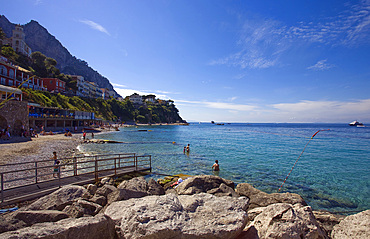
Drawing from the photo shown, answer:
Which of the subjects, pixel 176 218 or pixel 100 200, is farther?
pixel 100 200

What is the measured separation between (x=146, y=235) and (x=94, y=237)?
116cm

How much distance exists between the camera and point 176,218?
4.51 metres

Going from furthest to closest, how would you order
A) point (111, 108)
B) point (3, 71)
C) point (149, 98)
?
point (149, 98)
point (111, 108)
point (3, 71)

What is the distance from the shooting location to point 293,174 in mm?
17641

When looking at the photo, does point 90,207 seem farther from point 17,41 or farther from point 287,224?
point 17,41

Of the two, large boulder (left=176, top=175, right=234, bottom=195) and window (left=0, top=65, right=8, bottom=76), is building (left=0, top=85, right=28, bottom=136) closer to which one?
window (left=0, top=65, right=8, bottom=76)

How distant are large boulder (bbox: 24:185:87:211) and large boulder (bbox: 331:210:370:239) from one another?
28.1 feet

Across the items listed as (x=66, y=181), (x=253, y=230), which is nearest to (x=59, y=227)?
(x=253, y=230)

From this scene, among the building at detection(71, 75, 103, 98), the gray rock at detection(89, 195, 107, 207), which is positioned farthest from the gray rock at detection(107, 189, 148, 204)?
the building at detection(71, 75, 103, 98)

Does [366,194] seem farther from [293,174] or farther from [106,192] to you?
[106,192]

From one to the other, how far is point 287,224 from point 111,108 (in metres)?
128

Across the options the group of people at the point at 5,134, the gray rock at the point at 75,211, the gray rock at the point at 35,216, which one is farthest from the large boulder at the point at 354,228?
the group of people at the point at 5,134

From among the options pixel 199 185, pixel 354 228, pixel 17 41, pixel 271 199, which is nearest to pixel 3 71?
pixel 199 185

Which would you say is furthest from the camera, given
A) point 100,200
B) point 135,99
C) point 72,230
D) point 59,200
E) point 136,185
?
point 135,99
